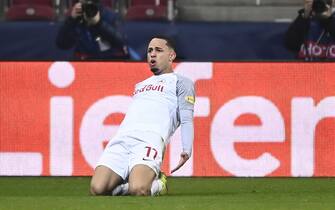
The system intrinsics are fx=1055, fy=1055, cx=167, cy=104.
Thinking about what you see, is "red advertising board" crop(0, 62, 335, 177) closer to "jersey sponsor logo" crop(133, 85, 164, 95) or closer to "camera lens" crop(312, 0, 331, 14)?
"camera lens" crop(312, 0, 331, 14)

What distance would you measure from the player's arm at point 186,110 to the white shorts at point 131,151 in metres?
0.21

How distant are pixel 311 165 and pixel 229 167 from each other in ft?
3.02

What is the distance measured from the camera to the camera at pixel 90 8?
41.3ft

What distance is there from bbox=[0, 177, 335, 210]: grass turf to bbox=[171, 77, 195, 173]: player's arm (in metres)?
0.48

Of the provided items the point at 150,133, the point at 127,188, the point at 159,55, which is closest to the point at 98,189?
the point at 127,188

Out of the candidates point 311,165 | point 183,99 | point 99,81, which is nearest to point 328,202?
point 183,99

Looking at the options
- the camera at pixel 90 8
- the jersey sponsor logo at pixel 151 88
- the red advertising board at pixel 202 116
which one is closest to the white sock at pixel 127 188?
the jersey sponsor logo at pixel 151 88

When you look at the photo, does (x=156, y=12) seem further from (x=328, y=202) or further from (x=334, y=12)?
(x=328, y=202)

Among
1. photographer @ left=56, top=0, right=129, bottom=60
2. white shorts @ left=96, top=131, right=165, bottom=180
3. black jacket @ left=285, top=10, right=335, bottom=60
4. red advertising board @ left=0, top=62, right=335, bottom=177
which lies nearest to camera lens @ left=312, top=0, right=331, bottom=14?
black jacket @ left=285, top=10, right=335, bottom=60

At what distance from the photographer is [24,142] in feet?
39.2

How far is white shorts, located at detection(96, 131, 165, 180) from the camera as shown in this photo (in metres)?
9.00

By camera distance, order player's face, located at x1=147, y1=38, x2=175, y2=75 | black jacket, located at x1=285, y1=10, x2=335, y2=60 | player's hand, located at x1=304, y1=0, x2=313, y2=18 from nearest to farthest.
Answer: player's face, located at x1=147, y1=38, x2=175, y2=75, player's hand, located at x1=304, y1=0, x2=313, y2=18, black jacket, located at x1=285, y1=10, x2=335, y2=60

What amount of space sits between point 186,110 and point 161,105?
253 mm

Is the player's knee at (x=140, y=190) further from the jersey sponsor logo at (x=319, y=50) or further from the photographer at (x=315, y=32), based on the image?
the jersey sponsor logo at (x=319, y=50)
